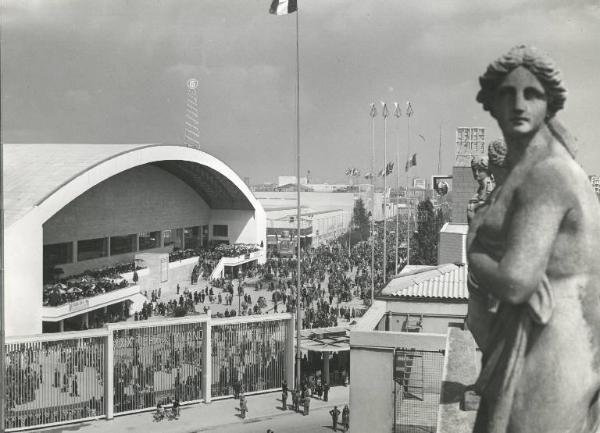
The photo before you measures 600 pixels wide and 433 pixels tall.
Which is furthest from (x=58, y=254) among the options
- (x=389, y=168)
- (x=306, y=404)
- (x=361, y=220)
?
(x=361, y=220)

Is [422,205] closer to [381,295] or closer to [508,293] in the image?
[381,295]

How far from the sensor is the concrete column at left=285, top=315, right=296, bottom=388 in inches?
934

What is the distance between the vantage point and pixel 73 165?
35.2 metres

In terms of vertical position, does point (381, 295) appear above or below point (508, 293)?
below

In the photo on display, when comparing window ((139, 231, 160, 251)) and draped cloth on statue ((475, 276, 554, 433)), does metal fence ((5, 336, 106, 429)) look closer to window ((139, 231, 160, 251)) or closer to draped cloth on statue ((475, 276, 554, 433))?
draped cloth on statue ((475, 276, 554, 433))

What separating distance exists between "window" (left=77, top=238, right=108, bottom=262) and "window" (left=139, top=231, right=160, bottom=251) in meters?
5.18

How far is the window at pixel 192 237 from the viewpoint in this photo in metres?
54.8

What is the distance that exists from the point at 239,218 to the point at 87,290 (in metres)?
27.5

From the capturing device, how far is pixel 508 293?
96.1 inches

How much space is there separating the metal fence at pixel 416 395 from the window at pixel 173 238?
1570 inches

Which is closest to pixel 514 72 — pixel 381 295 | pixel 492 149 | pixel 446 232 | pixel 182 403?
pixel 492 149

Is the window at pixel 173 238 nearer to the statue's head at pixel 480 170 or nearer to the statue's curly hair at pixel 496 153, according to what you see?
the statue's head at pixel 480 170

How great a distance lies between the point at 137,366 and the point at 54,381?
2567 mm

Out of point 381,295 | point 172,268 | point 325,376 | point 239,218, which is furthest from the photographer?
point 239,218
